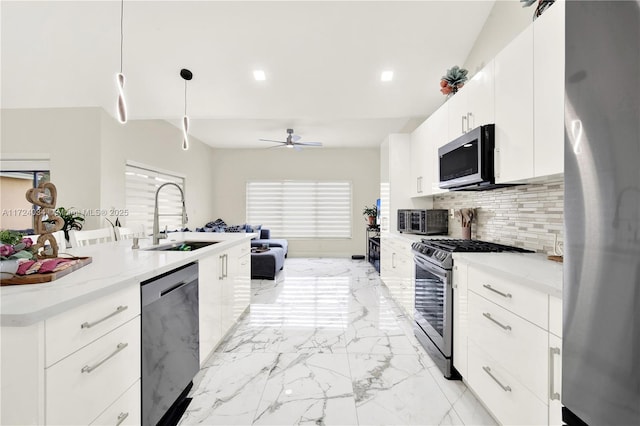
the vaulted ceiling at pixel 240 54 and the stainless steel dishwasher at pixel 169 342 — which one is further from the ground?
the vaulted ceiling at pixel 240 54

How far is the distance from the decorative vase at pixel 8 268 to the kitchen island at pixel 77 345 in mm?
54

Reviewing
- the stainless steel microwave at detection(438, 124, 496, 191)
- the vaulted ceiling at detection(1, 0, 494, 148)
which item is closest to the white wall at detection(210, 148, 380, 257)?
the vaulted ceiling at detection(1, 0, 494, 148)

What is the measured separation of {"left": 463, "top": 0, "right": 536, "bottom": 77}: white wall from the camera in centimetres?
247

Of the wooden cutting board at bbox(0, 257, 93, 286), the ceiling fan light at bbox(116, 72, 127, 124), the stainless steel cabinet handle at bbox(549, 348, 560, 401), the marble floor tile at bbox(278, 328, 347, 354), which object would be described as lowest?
the marble floor tile at bbox(278, 328, 347, 354)

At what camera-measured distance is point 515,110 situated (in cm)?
173

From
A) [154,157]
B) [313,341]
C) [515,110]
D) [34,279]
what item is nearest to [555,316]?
[515,110]

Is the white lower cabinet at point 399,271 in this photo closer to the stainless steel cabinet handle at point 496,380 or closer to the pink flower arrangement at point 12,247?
the stainless steel cabinet handle at point 496,380

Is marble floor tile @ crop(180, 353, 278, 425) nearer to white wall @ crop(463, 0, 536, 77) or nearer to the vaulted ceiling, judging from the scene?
the vaulted ceiling

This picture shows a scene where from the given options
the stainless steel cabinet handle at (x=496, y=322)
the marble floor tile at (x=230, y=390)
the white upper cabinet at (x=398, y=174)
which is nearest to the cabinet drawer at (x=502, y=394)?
the stainless steel cabinet handle at (x=496, y=322)

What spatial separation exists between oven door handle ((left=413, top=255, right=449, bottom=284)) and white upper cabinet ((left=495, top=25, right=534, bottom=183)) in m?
0.73

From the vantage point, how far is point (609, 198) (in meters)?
0.54

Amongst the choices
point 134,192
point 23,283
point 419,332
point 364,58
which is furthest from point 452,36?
point 134,192

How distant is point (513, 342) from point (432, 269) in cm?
85

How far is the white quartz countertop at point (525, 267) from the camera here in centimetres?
116
